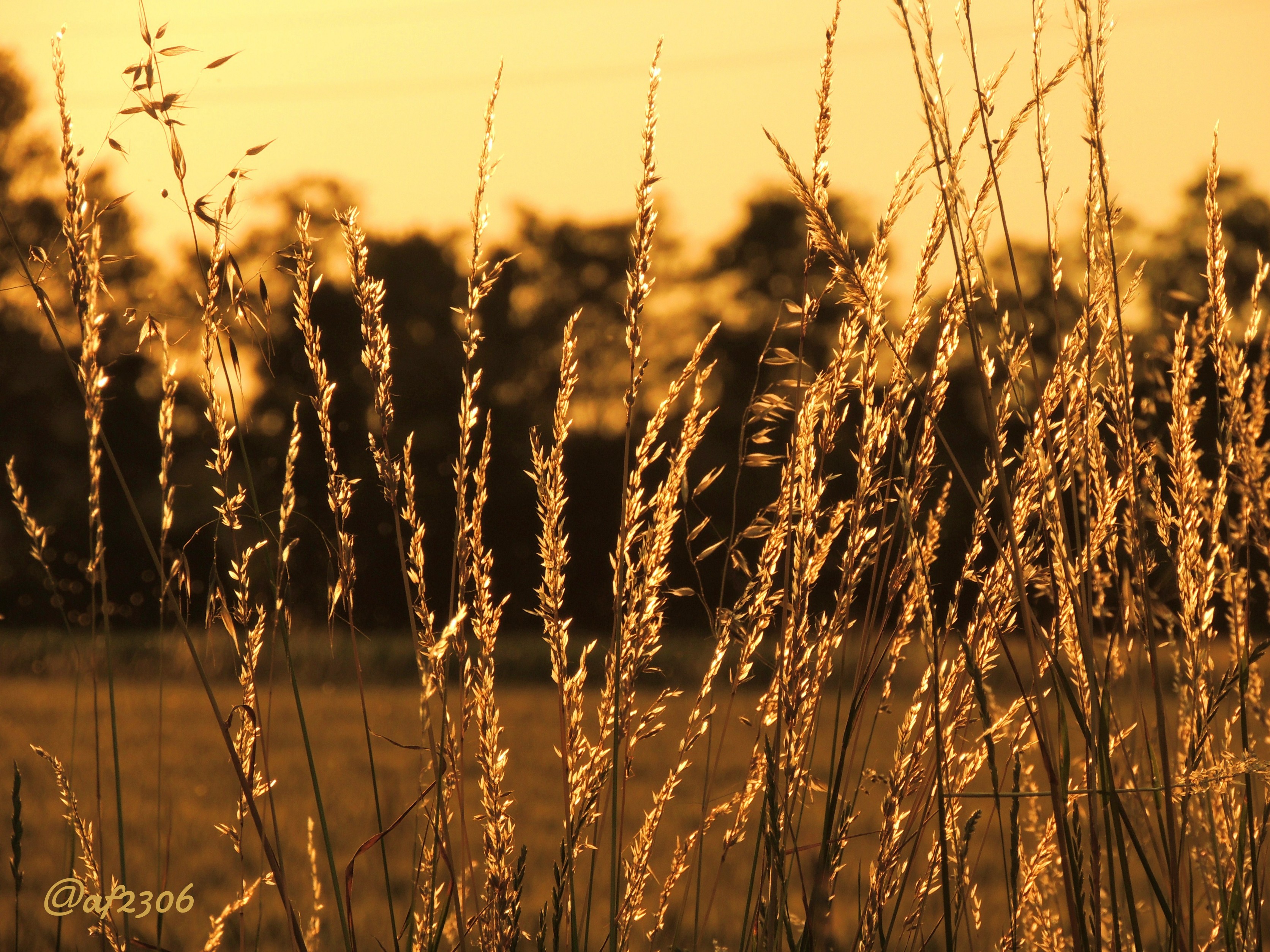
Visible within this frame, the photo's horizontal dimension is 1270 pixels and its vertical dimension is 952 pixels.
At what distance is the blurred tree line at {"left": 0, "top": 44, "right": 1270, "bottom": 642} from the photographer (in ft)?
55.9

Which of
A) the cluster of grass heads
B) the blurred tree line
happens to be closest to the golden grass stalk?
the cluster of grass heads

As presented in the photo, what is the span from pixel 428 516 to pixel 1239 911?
68.4 ft

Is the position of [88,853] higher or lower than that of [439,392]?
lower

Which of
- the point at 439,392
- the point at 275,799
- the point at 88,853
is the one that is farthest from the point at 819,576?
the point at 439,392

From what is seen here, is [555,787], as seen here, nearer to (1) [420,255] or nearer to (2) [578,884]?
(2) [578,884]

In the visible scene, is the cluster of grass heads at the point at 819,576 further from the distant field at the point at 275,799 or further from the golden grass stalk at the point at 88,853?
the distant field at the point at 275,799

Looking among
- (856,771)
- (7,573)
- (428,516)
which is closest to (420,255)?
(428,516)

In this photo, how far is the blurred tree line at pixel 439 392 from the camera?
17.0 metres

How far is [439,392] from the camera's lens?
67.1ft

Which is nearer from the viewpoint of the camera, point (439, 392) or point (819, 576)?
point (819, 576)

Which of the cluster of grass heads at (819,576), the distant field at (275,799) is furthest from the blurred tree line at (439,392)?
the cluster of grass heads at (819,576)

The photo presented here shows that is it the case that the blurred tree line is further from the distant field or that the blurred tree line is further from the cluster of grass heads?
the cluster of grass heads

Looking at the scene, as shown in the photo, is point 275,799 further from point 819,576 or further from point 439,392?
point 439,392

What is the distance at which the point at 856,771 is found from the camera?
4.03 metres
